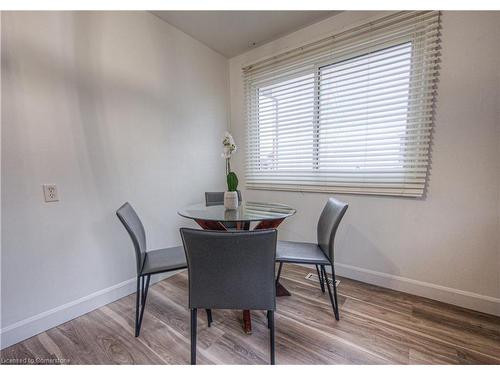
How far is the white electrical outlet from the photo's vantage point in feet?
4.90

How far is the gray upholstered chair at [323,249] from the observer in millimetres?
1543

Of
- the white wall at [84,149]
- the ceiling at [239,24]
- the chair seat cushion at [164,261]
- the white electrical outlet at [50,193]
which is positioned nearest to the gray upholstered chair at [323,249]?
the chair seat cushion at [164,261]

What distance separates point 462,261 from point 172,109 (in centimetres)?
276

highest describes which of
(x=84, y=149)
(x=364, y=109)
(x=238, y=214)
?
(x=364, y=109)

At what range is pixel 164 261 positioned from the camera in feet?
5.09

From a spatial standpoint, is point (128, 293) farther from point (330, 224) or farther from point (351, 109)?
point (351, 109)

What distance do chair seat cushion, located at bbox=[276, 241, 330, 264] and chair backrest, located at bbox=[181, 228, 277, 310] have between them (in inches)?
16.8

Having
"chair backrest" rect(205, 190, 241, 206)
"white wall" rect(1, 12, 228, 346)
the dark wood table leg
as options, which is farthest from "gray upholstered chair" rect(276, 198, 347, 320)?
"white wall" rect(1, 12, 228, 346)

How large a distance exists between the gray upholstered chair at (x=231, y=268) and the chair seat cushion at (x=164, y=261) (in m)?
0.39

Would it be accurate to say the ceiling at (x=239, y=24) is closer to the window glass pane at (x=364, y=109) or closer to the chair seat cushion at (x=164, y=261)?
the window glass pane at (x=364, y=109)

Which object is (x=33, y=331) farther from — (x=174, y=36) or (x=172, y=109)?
(x=174, y=36)

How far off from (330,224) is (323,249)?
8.9 inches

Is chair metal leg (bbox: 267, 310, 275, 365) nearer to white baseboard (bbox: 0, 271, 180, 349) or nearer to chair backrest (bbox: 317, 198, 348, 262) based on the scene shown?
chair backrest (bbox: 317, 198, 348, 262)

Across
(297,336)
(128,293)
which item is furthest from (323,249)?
(128,293)
